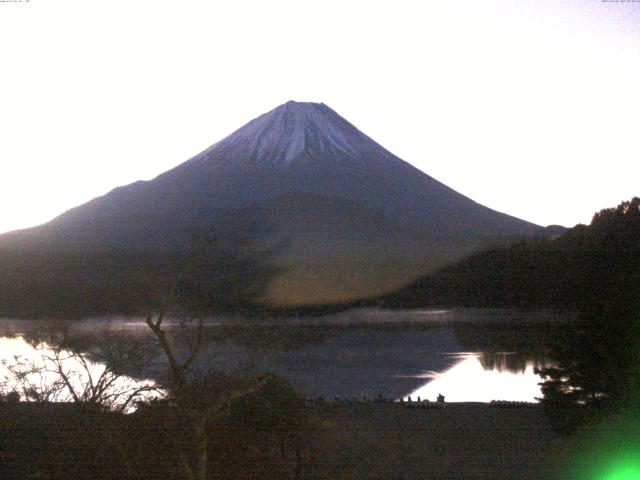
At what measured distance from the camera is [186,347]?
268cm

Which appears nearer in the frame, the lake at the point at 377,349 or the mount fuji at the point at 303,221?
the lake at the point at 377,349

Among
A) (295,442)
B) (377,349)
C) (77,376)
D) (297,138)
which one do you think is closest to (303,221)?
(377,349)

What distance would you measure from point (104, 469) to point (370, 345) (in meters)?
1.44

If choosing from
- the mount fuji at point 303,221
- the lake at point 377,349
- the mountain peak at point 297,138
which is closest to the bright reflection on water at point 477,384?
the lake at point 377,349

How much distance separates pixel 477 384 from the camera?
3.67 meters

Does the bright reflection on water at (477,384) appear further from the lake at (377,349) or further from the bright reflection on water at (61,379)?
the bright reflection on water at (61,379)

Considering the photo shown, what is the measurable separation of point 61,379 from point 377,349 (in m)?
1.66

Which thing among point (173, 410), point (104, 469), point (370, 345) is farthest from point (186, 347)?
point (370, 345)

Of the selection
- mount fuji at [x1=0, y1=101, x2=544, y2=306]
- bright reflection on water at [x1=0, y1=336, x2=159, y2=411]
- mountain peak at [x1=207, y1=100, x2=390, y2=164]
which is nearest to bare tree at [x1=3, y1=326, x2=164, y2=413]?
bright reflection on water at [x1=0, y1=336, x2=159, y2=411]

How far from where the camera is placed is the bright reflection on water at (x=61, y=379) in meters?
2.51

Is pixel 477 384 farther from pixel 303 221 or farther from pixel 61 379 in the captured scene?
pixel 61 379

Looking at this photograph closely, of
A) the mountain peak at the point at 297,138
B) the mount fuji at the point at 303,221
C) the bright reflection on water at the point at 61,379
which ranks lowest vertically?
the bright reflection on water at the point at 61,379

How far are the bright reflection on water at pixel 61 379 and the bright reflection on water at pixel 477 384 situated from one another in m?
1.60

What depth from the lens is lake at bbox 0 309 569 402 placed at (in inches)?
105
